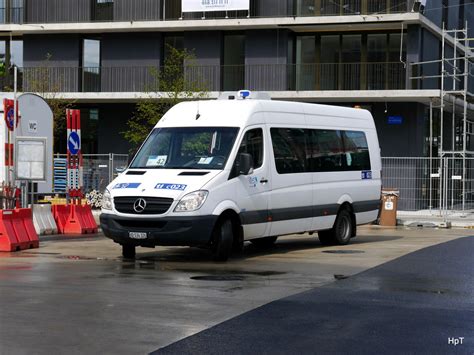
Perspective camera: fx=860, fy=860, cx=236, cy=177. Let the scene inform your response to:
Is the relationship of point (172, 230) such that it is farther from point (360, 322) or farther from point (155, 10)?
point (155, 10)

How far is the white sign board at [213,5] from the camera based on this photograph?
34.5 m

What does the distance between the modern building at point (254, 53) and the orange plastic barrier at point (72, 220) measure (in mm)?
15388

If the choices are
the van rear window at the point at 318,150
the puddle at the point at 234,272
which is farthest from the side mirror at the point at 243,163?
the puddle at the point at 234,272

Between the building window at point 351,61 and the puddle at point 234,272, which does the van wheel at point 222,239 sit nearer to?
the puddle at point 234,272

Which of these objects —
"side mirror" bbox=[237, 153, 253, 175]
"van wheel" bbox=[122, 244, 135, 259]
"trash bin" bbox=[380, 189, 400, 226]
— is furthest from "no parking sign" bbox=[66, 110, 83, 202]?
"trash bin" bbox=[380, 189, 400, 226]

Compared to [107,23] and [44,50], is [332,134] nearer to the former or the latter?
[107,23]

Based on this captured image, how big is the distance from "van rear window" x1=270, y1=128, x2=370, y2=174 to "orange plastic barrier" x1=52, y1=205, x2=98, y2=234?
614cm

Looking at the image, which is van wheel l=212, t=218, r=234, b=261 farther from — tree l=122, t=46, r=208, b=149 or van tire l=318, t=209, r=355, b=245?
tree l=122, t=46, r=208, b=149

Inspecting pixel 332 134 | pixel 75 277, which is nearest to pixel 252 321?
Result: pixel 75 277

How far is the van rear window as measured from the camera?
1599 cm

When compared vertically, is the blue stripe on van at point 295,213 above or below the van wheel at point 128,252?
above

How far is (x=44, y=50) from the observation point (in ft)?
124

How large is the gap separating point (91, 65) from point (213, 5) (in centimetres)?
635

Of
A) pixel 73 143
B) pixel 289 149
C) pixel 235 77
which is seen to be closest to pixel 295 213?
pixel 289 149
